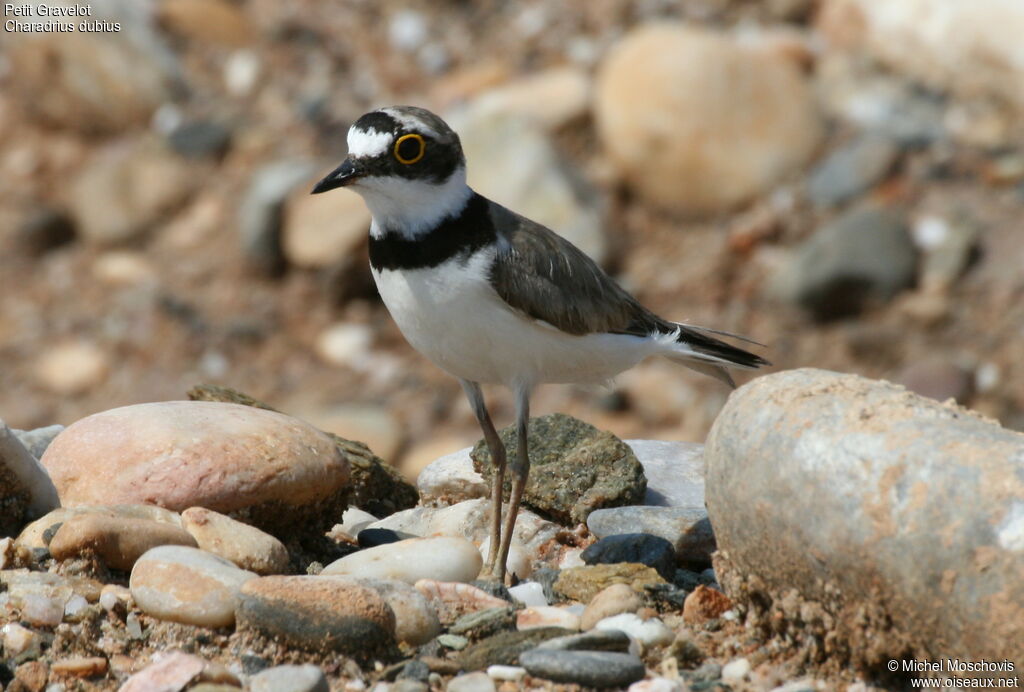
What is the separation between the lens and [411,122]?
15.4 ft

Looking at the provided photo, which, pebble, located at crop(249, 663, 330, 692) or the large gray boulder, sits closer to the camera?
the large gray boulder

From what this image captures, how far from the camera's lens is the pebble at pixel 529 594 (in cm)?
464

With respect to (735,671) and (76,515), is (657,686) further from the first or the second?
(76,515)

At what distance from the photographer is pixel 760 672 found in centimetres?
398

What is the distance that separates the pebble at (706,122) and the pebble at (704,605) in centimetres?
706

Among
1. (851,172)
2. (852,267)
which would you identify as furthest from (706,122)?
(852,267)

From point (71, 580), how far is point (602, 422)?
6.29m

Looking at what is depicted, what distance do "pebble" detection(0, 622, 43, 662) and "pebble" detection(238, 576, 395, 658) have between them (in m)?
0.59

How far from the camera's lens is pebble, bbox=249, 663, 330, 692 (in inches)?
144

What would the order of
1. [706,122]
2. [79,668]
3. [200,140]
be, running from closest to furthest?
[79,668], [706,122], [200,140]

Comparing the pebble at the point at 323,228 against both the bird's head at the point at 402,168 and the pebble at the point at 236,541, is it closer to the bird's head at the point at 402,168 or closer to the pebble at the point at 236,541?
the bird's head at the point at 402,168

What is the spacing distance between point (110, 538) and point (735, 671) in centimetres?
202

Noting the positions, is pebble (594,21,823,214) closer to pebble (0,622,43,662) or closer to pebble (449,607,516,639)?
pebble (449,607,516,639)

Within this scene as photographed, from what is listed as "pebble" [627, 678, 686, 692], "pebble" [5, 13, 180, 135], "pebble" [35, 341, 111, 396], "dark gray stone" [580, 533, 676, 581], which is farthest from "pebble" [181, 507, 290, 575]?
"pebble" [5, 13, 180, 135]
